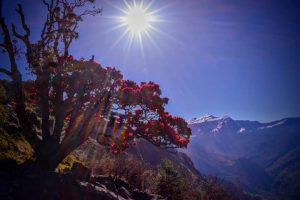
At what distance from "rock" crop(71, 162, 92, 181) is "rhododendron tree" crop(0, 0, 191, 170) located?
4.54 feet

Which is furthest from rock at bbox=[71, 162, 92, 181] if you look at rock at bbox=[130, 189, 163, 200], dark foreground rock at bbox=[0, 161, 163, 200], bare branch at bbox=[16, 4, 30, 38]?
bare branch at bbox=[16, 4, 30, 38]

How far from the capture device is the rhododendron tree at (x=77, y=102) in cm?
1677

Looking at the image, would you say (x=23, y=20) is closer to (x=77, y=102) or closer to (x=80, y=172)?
(x=77, y=102)

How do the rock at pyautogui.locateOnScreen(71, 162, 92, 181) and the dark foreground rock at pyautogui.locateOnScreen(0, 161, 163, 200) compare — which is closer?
the dark foreground rock at pyautogui.locateOnScreen(0, 161, 163, 200)

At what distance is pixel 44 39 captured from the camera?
1736cm

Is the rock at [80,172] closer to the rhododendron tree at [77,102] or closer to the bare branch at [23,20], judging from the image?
the rhododendron tree at [77,102]

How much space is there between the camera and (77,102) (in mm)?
17609

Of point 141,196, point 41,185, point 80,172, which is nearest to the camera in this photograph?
point 41,185

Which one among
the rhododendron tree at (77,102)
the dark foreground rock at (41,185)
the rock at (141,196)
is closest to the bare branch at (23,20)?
the rhododendron tree at (77,102)

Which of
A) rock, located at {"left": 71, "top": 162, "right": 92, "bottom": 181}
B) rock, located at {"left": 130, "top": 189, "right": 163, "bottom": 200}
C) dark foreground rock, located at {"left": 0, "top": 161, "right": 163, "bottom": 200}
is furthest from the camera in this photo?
rock, located at {"left": 130, "top": 189, "right": 163, "bottom": 200}

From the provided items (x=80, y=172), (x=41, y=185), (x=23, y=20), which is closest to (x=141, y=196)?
(x=80, y=172)

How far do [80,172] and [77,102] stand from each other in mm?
4821

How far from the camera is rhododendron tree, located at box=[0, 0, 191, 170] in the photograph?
1677 centimetres

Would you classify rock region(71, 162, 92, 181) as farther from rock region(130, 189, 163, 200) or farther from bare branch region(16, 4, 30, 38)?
bare branch region(16, 4, 30, 38)
